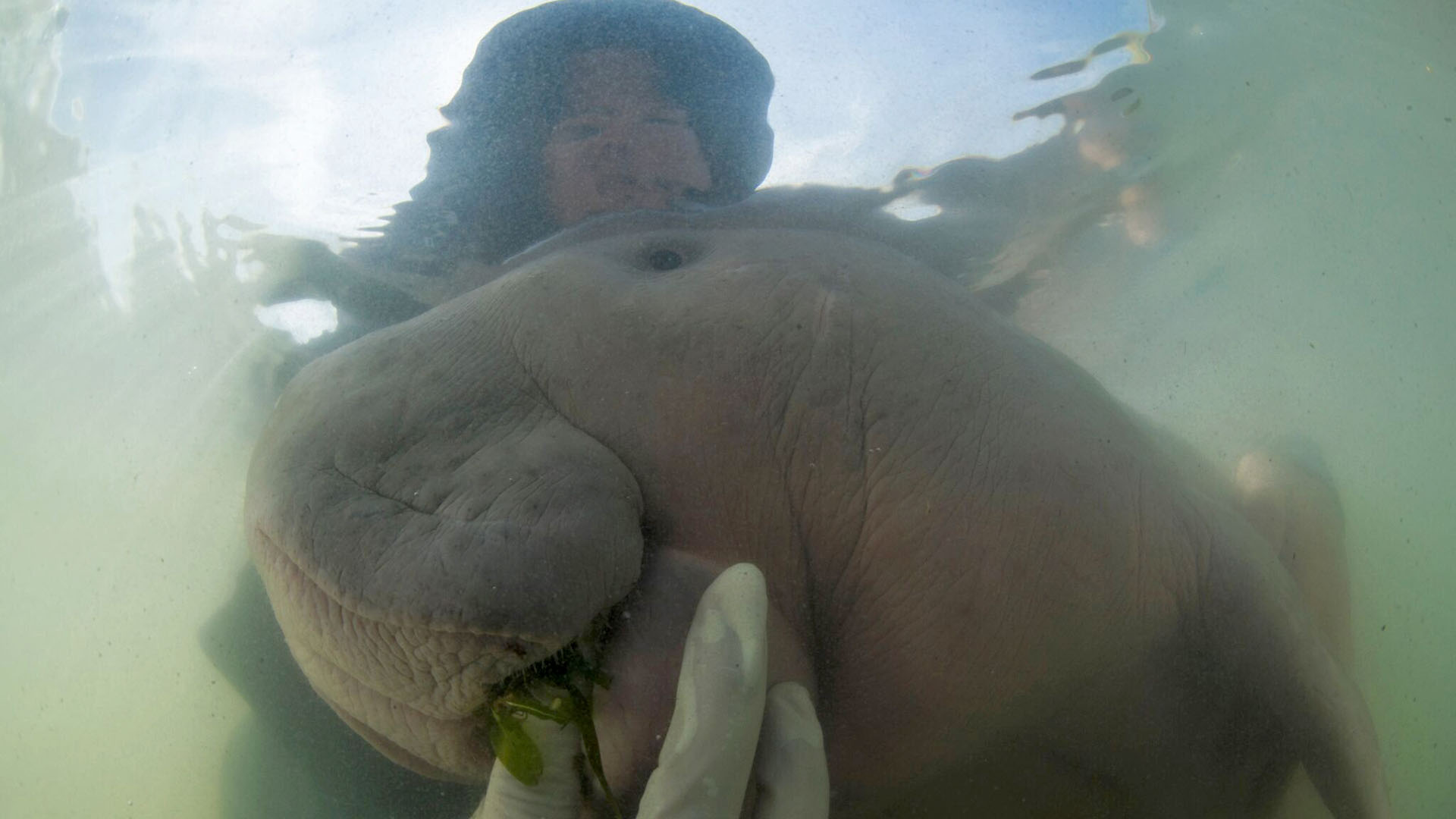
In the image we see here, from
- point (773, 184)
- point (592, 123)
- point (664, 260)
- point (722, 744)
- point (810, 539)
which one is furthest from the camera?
point (773, 184)

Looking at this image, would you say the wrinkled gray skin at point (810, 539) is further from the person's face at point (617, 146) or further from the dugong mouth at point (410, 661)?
the person's face at point (617, 146)

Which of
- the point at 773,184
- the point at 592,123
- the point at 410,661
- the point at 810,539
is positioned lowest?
the point at 810,539

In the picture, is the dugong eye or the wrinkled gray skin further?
the dugong eye

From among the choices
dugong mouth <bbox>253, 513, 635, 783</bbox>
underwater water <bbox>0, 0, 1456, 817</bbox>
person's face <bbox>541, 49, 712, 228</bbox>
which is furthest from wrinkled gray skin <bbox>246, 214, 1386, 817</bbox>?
underwater water <bbox>0, 0, 1456, 817</bbox>

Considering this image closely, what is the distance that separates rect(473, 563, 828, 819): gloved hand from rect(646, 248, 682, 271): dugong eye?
3.61ft

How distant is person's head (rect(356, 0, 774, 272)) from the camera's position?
2.71m

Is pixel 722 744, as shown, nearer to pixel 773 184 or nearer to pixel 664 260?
pixel 664 260

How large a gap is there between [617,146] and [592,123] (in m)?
0.13

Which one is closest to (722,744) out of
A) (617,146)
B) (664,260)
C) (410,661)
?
(410,661)

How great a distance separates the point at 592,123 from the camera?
111 inches

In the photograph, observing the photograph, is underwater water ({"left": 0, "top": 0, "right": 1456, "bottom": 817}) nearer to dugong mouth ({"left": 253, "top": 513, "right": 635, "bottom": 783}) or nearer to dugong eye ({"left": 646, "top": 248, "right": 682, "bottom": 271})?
dugong eye ({"left": 646, "top": 248, "right": 682, "bottom": 271})

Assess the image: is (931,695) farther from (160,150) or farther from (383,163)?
(160,150)

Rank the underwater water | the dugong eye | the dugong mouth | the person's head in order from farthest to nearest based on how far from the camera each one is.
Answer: the underwater water < the person's head < the dugong eye < the dugong mouth

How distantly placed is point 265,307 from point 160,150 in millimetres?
1028
